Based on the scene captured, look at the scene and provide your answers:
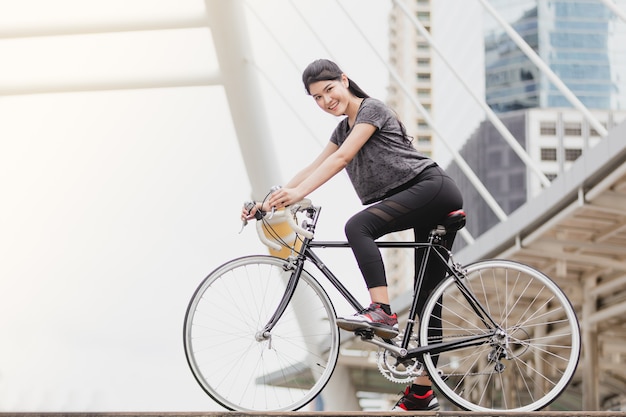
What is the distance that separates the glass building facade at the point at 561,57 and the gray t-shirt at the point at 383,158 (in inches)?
1258

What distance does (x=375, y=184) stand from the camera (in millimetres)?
4020

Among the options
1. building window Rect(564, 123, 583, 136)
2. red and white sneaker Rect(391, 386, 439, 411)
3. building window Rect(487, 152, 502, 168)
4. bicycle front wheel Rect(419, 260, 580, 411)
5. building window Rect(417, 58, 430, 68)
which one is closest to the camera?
bicycle front wheel Rect(419, 260, 580, 411)

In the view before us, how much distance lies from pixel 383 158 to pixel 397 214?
20 centimetres

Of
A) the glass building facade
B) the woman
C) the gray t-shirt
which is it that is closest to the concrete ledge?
the woman

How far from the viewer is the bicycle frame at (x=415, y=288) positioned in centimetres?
395

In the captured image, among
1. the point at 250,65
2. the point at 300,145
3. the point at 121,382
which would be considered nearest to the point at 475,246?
the point at 250,65

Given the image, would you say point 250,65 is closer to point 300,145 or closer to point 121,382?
point 300,145

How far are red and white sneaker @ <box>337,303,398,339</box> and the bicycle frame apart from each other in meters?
0.05

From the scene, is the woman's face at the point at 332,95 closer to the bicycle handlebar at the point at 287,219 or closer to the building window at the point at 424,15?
the bicycle handlebar at the point at 287,219

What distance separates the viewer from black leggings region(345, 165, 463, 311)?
12.9 feet

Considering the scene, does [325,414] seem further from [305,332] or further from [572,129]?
[572,129]

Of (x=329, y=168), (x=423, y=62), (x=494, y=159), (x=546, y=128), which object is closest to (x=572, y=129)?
(x=546, y=128)

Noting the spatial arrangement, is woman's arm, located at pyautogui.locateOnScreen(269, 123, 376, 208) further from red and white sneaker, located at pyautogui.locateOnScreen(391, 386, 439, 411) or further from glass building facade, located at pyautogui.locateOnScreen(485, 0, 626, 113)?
glass building facade, located at pyautogui.locateOnScreen(485, 0, 626, 113)

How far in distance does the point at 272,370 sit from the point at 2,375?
37.2 meters
